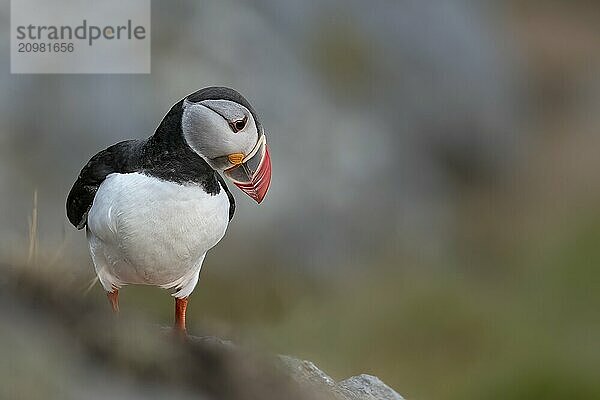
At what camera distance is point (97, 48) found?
1075 mm

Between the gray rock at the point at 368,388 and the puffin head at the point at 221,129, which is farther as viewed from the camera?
the gray rock at the point at 368,388

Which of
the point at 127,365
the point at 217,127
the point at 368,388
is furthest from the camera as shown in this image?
the point at 368,388

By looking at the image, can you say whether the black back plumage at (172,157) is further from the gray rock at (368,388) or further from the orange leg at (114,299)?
the gray rock at (368,388)

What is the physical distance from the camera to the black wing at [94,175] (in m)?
0.88

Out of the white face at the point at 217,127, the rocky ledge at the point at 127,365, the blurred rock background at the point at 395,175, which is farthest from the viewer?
the blurred rock background at the point at 395,175

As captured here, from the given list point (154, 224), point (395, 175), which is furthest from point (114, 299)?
point (395, 175)

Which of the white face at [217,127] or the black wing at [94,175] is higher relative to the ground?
the white face at [217,127]

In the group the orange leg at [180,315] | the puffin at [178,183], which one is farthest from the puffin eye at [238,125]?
the orange leg at [180,315]

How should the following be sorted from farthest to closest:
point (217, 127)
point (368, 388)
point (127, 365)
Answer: point (368, 388) < point (127, 365) < point (217, 127)

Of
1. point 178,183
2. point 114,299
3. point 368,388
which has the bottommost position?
point 368,388

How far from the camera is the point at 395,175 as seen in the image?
1.13 metres

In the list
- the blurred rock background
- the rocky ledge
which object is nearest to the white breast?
the rocky ledge

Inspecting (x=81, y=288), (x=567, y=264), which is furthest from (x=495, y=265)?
(x=81, y=288)

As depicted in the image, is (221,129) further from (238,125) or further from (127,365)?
(127,365)
